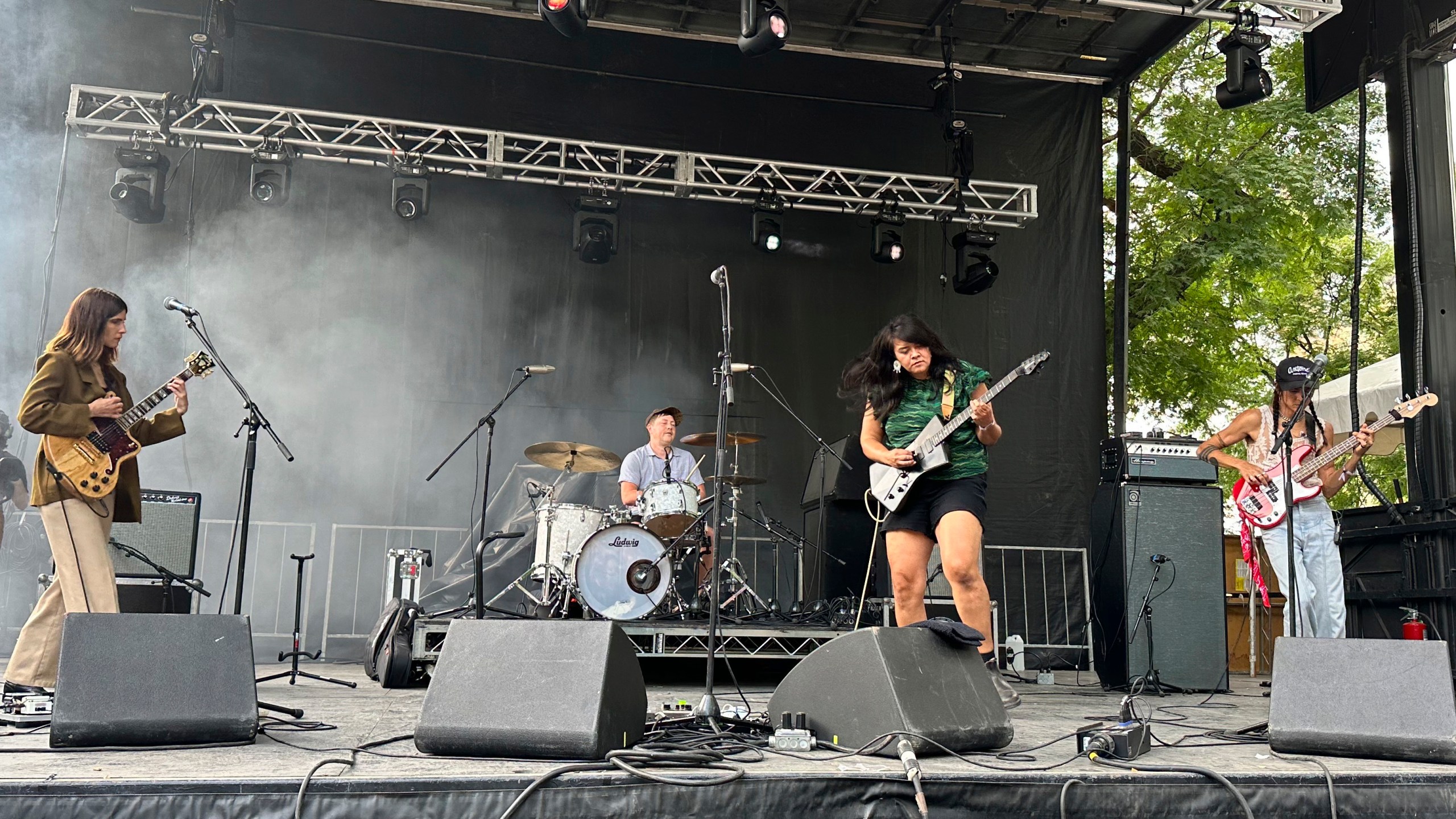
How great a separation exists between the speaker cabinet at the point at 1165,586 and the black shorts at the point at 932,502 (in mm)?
2238

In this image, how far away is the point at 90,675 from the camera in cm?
277

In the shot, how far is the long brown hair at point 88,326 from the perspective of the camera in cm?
445

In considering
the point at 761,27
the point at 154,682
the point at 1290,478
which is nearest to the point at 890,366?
the point at 1290,478

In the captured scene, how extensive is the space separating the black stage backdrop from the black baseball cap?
4015 millimetres

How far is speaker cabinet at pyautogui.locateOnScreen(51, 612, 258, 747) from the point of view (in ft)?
8.97

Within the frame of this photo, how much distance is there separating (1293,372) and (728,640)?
10.7 ft

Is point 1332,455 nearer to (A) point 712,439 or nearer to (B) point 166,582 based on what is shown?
(A) point 712,439

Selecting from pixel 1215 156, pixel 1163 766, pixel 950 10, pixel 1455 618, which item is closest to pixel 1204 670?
pixel 1455 618

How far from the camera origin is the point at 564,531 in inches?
268

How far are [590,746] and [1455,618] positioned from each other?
568 centimetres

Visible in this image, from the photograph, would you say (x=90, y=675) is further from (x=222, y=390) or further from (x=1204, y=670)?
(x=222, y=390)

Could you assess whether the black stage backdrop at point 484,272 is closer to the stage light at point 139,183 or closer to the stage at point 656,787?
the stage light at point 139,183

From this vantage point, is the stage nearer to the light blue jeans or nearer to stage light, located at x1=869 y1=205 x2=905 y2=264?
the light blue jeans

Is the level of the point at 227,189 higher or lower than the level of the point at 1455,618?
higher
